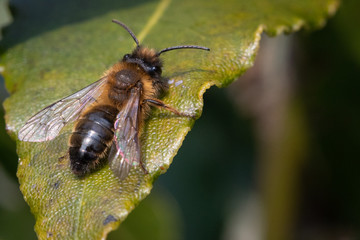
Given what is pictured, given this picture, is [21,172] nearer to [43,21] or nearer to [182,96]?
[182,96]

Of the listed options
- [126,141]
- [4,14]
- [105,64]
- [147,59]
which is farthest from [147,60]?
[4,14]

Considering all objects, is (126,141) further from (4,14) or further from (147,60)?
(4,14)

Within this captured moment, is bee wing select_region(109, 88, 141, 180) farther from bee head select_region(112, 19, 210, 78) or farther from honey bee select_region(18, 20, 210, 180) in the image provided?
bee head select_region(112, 19, 210, 78)

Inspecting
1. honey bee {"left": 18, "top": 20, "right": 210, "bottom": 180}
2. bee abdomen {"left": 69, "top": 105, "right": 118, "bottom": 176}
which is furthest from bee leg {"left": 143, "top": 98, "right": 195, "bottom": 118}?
bee abdomen {"left": 69, "top": 105, "right": 118, "bottom": 176}

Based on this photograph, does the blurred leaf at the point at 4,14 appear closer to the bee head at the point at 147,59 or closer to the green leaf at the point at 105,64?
the green leaf at the point at 105,64

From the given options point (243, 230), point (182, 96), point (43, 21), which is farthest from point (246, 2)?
point (243, 230)
